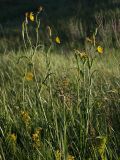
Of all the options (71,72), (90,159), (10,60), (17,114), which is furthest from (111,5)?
(90,159)

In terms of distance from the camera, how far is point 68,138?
8.05 ft

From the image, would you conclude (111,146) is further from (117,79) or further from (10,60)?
(10,60)

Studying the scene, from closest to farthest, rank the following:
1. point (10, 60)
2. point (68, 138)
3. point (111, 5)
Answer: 1. point (68, 138)
2. point (10, 60)
3. point (111, 5)

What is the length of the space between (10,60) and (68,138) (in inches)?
116

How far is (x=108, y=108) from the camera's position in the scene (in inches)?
103

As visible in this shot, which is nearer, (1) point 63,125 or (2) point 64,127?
(2) point 64,127

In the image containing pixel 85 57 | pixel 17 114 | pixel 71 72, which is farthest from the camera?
pixel 71 72

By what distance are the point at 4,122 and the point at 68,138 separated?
52 centimetres

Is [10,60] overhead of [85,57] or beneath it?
beneath

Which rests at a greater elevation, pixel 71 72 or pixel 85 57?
pixel 85 57

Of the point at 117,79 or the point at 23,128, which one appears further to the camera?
the point at 117,79

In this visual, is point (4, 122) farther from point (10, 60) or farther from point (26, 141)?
point (10, 60)

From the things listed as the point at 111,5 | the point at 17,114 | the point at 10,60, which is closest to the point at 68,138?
the point at 17,114

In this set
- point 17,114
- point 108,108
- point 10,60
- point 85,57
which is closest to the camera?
point 85,57
